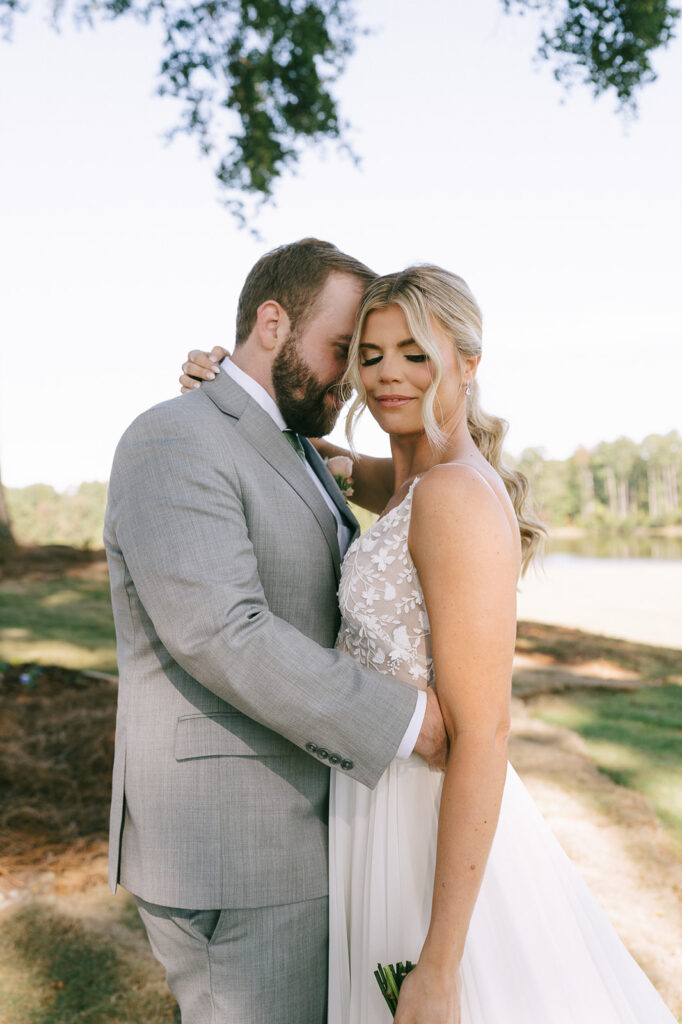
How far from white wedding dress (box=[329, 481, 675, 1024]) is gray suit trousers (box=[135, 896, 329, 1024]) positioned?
0.22 ft

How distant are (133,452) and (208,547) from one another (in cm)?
36

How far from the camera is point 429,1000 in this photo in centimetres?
181

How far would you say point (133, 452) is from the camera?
2082mm

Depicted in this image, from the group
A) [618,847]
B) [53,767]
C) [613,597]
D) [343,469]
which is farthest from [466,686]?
[613,597]

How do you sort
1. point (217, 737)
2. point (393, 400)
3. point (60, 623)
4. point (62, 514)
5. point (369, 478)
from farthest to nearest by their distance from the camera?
point (62, 514)
point (60, 623)
point (369, 478)
point (393, 400)
point (217, 737)

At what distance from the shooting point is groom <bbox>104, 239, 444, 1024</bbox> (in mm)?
1902

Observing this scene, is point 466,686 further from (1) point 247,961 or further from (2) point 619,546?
(2) point 619,546

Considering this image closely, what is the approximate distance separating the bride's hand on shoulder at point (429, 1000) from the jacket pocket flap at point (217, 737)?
651 millimetres

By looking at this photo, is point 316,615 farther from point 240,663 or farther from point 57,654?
point 57,654

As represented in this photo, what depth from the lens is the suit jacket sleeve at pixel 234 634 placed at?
1.88 m

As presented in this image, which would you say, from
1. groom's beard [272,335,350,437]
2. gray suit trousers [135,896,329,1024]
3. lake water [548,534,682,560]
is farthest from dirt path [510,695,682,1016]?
→ lake water [548,534,682,560]

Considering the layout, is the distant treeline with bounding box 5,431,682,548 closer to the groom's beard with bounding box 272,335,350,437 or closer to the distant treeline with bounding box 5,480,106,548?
the distant treeline with bounding box 5,480,106,548

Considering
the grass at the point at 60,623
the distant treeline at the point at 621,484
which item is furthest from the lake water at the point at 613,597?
the distant treeline at the point at 621,484

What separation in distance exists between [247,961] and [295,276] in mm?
1927
